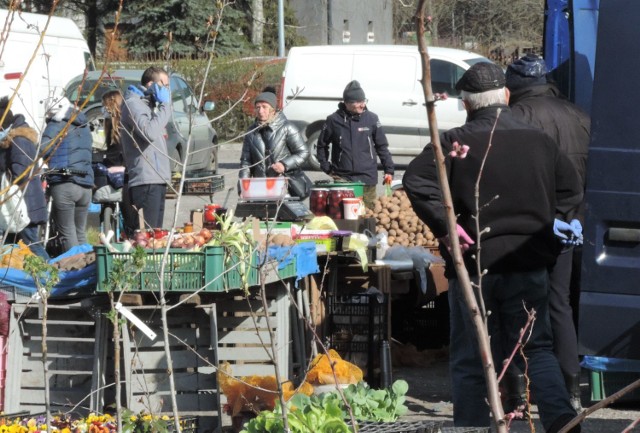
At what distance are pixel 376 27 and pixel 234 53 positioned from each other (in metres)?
21.3

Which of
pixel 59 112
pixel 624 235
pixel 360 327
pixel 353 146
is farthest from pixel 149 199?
pixel 624 235

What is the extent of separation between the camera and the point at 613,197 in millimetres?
4891

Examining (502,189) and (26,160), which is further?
(26,160)

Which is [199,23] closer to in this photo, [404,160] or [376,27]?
[404,160]

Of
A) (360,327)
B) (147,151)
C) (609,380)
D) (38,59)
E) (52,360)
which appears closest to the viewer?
(609,380)

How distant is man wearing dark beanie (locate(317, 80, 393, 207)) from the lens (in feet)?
31.7

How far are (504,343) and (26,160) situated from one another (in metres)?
5.21

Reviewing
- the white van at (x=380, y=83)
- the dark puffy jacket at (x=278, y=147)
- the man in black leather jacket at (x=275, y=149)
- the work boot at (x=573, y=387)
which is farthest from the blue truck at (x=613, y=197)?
the white van at (x=380, y=83)

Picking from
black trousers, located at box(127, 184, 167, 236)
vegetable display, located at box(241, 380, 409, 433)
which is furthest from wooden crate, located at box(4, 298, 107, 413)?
black trousers, located at box(127, 184, 167, 236)

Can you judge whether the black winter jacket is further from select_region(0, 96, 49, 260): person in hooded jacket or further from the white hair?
select_region(0, 96, 49, 260): person in hooded jacket

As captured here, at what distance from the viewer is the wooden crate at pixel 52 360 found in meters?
5.92

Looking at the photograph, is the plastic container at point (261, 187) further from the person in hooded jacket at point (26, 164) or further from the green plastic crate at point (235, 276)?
the person in hooded jacket at point (26, 164)

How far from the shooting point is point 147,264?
5582mm

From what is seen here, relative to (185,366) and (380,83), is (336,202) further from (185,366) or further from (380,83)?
(380,83)
